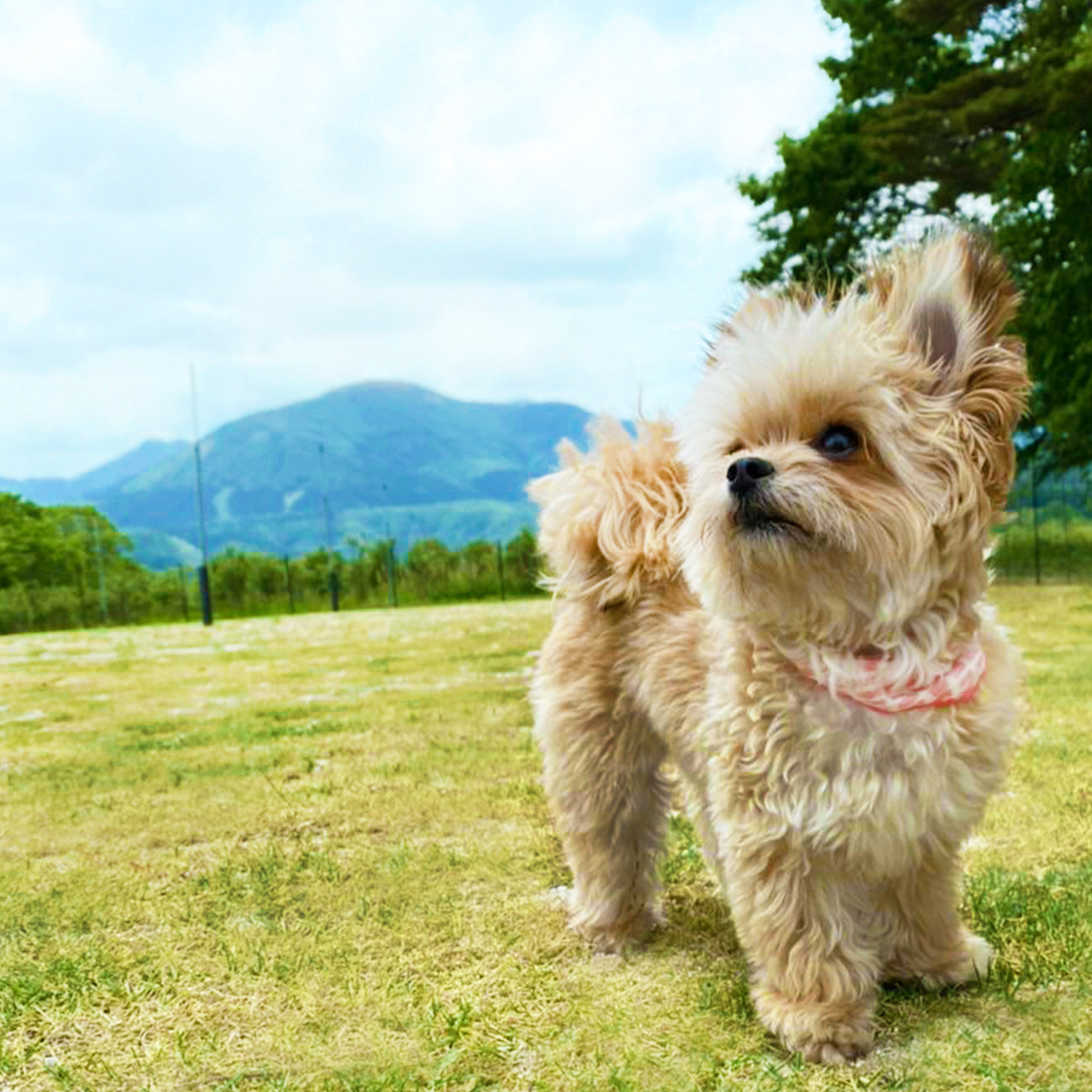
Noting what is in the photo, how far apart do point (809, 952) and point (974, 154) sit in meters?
14.6

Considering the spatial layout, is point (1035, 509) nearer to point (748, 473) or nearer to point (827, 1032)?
point (827, 1032)

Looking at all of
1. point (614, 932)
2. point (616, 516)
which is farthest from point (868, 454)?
point (614, 932)

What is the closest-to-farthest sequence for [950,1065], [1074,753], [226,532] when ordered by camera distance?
[950,1065]
[1074,753]
[226,532]

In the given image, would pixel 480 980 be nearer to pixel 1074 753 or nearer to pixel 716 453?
pixel 716 453

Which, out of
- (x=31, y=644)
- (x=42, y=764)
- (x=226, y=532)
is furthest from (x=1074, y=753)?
(x=226, y=532)

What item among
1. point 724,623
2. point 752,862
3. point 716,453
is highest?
point 716,453

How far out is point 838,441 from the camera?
2.41 m

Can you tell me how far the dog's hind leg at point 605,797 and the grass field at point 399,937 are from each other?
11 centimetres

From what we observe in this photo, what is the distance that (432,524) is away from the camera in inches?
5231

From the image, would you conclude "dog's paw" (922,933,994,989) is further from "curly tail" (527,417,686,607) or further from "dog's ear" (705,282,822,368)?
"dog's ear" (705,282,822,368)

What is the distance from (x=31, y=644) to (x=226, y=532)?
372 ft

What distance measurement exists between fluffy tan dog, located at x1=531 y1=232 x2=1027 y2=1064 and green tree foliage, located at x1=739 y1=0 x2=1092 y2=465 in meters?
12.1

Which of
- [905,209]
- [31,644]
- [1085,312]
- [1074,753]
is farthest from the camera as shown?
[905,209]

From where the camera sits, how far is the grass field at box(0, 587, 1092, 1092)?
2.61 meters
